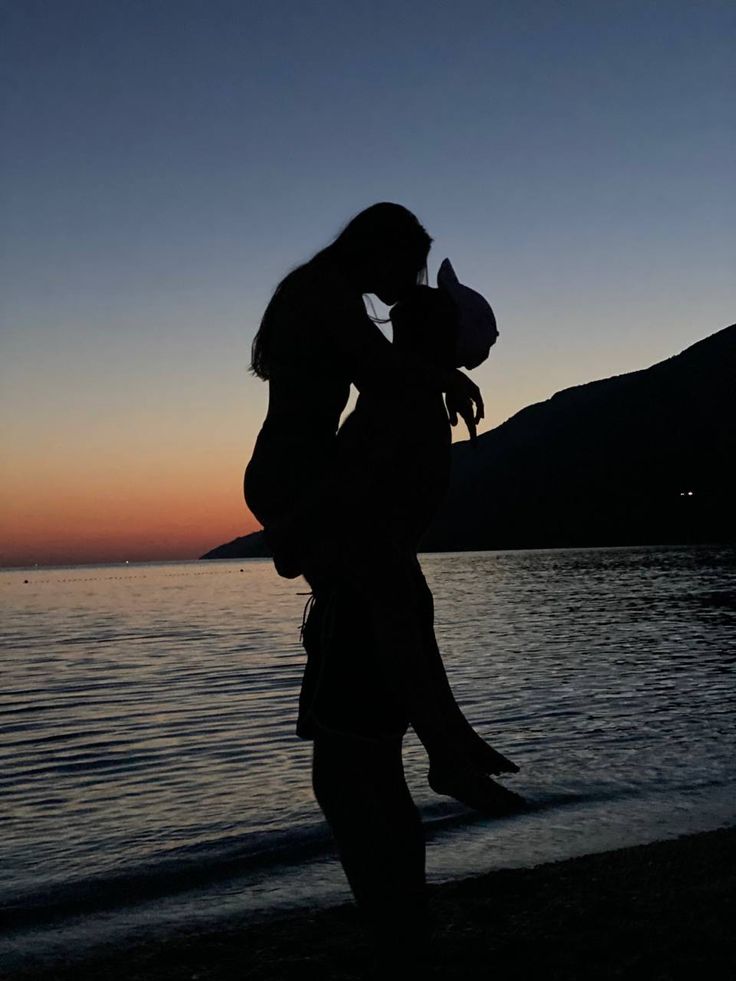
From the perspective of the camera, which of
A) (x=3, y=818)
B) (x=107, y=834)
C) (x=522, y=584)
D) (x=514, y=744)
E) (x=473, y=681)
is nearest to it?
(x=107, y=834)

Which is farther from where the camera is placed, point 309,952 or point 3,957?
point 3,957

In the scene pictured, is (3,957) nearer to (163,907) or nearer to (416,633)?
(163,907)

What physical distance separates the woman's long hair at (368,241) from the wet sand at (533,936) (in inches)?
117

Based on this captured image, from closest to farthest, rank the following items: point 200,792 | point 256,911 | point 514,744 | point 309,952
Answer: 1. point 309,952
2. point 256,911
3. point 200,792
4. point 514,744

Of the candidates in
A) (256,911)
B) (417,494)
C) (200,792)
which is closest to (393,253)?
(417,494)

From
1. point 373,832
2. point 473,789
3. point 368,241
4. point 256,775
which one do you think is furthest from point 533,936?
point 256,775

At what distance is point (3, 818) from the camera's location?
33.6ft

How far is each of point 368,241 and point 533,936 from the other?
13.8 feet

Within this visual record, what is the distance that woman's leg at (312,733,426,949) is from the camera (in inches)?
99.7

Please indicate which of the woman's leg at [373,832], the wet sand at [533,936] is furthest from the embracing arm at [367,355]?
the wet sand at [533,936]

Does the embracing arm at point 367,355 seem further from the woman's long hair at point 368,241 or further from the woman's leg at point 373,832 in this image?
the woman's leg at point 373,832

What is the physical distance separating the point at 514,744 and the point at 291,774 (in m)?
3.38

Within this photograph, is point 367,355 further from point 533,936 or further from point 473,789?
point 533,936

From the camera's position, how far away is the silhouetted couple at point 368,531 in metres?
2.44
